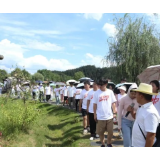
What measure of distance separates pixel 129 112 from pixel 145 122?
1790 millimetres

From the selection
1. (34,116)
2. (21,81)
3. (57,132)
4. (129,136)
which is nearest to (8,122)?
(34,116)

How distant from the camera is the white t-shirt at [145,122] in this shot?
2604 mm

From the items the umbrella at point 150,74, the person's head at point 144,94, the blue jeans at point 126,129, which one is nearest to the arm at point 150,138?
the person's head at point 144,94

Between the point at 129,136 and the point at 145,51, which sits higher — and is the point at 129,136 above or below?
below

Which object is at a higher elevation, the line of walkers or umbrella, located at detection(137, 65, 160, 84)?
umbrella, located at detection(137, 65, 160, 84)

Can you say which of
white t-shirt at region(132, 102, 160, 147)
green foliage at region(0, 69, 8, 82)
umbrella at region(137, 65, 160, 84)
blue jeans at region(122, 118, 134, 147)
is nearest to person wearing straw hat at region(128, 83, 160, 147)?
white t-shirt at region(132, 102, 160, 147)

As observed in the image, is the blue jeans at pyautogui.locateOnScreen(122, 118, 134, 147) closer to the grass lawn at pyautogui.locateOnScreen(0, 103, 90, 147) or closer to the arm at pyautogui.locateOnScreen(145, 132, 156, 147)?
the arm at pyautogui.locateOnScreen(145, 132, 156, 147)

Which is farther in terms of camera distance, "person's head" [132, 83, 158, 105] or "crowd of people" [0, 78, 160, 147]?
"person's head" [132, 83, 158, 105]

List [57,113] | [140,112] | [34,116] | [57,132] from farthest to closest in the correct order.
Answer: [57,113] < [57,132] < [34,116] < [140,112]

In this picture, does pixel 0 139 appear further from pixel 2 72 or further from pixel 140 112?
pixel 140 112

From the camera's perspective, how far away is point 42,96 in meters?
19.2

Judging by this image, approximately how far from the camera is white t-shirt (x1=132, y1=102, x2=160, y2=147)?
2.60 metres

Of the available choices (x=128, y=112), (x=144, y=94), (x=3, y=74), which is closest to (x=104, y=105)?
(x=128, y=112)
